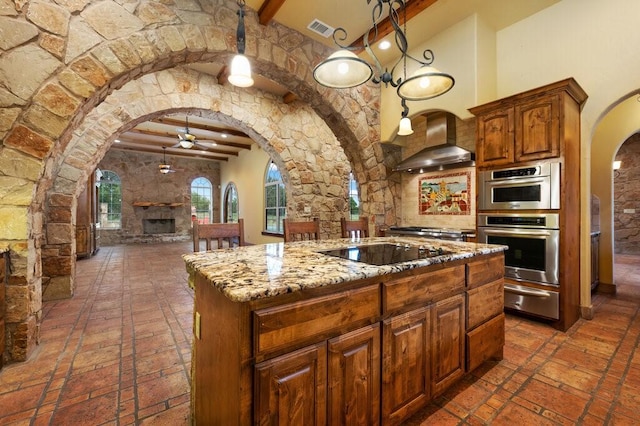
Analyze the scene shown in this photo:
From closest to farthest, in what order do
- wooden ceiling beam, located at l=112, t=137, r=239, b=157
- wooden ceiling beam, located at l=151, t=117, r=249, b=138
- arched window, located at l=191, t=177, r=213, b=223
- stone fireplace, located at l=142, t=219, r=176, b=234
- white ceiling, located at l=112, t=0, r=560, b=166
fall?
1. white ceiling, located at l=112, t=0, r=560, b=166
2. wooden ceiling beam, located at l=151, t=117, r=249, b=138
3. wooden ceiling beam, located at l=112, t=137, r=239, b=157
4. stone fireplace, located at l=142, t=219, r=176, b=234
5. arched window, located at l=191, t=177, r=213, b=223

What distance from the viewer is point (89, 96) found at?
213cm

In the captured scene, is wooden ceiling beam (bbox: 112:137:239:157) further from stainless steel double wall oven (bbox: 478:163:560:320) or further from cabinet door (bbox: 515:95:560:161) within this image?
cabinet door (bbox: 515:95:560:161)

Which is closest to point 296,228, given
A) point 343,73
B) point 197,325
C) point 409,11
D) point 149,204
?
point 343,73

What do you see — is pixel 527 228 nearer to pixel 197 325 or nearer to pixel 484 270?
pixel 484 270

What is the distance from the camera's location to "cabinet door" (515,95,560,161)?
245 cm

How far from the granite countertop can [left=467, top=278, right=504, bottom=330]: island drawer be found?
266 millimetres

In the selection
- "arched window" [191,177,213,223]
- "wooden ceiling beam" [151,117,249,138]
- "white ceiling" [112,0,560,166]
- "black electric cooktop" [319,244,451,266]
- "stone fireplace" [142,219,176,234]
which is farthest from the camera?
"arched window" [191,177,213,223]

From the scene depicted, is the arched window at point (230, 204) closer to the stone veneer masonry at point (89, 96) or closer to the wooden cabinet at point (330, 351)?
the stone veneer masonry at point (89, 96)

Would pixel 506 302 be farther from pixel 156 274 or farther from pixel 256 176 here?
pixel 256 176

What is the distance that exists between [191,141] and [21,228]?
420 centimetres

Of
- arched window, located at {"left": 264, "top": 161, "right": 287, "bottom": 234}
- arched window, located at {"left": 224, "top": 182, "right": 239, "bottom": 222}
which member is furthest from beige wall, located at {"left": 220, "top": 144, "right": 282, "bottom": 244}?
arched window, located at {"left": 224, "top": 182, "right": 239, "bottom": 222}

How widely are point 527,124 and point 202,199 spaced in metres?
10.6

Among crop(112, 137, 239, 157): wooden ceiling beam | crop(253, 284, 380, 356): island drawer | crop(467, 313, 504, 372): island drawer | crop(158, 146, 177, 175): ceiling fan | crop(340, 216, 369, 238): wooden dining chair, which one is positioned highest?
crop(112, 137, 239, 157): wooden ceiling beam

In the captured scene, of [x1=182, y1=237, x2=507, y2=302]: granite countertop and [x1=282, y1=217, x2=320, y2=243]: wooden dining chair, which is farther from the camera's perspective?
[x1=282, y1=217, x2=320, y2=243]: wooden dining chair
